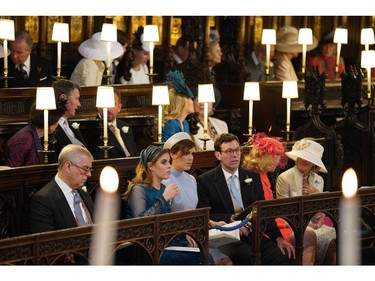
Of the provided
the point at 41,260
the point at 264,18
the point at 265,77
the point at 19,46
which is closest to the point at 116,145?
the point at 19,46

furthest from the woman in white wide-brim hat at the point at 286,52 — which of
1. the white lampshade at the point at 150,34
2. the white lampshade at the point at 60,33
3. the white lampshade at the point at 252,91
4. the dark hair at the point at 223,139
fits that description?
the dark hair at the point at 223,139

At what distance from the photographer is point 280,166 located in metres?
8.77

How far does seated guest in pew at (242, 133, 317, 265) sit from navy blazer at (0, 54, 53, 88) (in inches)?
118

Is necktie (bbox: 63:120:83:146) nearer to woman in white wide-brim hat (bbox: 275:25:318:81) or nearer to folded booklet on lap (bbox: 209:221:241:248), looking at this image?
folded booklet on lap (bbox: 209:221:241:248)

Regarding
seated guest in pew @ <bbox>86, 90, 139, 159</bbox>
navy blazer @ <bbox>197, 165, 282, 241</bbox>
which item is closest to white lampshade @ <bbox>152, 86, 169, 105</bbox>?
seated guest in pew @ <bbox>86, 90, 139, 159</bbox>

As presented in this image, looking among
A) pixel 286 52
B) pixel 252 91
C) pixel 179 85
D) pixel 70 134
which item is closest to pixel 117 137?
pixel 70 134

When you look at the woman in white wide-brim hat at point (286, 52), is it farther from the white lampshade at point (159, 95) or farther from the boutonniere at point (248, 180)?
the boutonniere at point (248, 180)

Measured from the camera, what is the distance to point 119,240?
20.1 ft

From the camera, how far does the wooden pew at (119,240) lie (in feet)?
18.4

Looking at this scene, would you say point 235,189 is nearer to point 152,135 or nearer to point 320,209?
point 320,209

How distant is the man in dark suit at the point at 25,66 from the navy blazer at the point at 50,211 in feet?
12.9

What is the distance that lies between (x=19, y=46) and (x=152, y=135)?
1.57 m

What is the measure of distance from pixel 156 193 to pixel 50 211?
2.72ft

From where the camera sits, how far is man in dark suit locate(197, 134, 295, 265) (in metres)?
7.66
